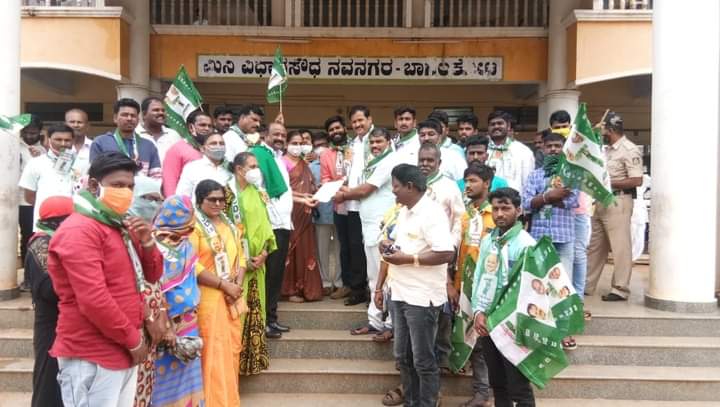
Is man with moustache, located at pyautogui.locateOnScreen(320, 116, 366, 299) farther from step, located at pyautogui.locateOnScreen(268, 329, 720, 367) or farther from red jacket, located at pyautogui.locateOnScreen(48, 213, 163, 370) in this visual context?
red jacket, located at pyautogui.locateOnScreen(48, 213, 163, 370)

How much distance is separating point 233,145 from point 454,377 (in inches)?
98.6

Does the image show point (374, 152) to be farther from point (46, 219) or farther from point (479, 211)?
point (46, 219)

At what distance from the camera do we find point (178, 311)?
10.9 feet

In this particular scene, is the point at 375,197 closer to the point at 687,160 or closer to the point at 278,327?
the point at 278,327

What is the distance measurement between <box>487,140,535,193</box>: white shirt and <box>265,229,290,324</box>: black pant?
1.93 metres

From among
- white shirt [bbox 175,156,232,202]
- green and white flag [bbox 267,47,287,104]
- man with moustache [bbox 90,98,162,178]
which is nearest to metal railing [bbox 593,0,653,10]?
green and white flag [bbox 267,47,287,104]

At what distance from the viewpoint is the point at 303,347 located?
488 cm

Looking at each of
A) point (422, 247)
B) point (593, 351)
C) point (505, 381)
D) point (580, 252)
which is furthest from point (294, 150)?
point (593, 351)

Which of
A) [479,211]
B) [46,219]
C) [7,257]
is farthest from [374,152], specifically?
[7,257]

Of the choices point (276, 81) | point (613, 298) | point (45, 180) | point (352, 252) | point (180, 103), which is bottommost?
point (613, 298)

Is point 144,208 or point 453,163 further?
point 453,163

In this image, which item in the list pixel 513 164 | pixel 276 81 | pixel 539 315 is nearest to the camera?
pixel 539 315

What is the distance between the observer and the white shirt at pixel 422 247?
359cm

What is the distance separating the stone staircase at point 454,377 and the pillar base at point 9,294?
12 centimetres
